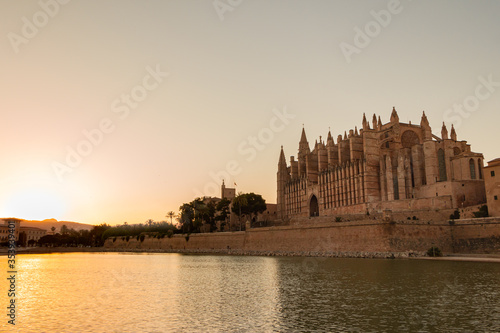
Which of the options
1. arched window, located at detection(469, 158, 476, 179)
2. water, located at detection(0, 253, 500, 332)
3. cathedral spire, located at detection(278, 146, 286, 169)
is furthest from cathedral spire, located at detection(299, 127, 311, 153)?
water, located at detection(0, 253, 500, 332)

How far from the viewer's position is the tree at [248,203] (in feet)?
218

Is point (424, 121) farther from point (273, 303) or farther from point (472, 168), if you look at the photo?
point (273, 303)

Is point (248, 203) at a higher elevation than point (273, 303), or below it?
higher

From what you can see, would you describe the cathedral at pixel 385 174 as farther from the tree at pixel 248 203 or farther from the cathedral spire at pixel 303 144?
the tree at pixel 248 203

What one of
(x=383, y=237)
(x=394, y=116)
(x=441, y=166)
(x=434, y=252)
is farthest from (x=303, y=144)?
(x=434, y=252)

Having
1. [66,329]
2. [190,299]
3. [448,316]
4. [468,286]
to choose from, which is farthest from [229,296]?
[468,286]

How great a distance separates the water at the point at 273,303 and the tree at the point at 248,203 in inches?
1630

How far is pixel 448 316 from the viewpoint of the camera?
13.0 m

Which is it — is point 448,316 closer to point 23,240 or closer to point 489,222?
point 489,222

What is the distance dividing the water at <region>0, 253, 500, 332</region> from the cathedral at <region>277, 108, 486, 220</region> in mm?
18689

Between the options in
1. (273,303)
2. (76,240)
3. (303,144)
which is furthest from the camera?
(76,240)

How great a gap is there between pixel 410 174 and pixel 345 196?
35.0 ft

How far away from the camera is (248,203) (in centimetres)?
6788

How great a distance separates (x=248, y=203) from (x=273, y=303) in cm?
5199
